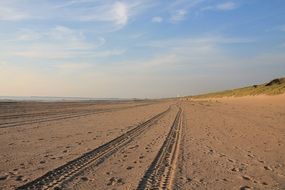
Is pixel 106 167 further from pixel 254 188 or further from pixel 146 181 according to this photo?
pixel 254 188

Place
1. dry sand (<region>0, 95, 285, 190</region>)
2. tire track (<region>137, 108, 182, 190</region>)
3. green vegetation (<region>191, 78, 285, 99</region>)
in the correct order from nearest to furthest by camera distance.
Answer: tire track (<region>137, 108, 182, 190</region>) < dry sand (<region>0, 95, 285, 190</region>) < green vegetation (<region>191, 78, 285, 99</region>)

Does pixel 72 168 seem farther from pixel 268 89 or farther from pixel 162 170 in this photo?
pixel 268 89

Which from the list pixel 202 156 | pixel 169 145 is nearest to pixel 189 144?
pixel 169 145

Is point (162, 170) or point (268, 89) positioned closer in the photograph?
point (162, 170)

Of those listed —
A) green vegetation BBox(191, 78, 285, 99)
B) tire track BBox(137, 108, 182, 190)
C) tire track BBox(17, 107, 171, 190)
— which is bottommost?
tire track BBox(137, 108, 182, 190)

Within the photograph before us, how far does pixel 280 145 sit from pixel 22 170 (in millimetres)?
8887

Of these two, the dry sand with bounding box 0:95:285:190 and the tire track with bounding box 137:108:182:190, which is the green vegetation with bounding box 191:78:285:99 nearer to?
the dry sand with bounding box 0:95:285:190

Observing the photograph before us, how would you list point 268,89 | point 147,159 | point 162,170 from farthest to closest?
point 268,89 → point 147,159 → point 162,170

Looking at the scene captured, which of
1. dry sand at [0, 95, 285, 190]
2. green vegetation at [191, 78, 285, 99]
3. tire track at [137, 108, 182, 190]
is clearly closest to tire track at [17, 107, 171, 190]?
dry sand at [0, 95, 285, 190]

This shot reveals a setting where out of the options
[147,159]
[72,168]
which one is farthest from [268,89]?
[72,168]

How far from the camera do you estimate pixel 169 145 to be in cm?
1294

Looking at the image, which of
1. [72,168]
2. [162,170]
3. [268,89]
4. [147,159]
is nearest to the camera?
[162,170]

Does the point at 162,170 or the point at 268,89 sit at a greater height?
the point at 268,89

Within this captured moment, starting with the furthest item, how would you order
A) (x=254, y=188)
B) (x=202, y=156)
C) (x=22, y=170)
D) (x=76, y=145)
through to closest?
(x=76, y=145), (x=202, y=156), (x=22, y=170), (x=254, y=188)
